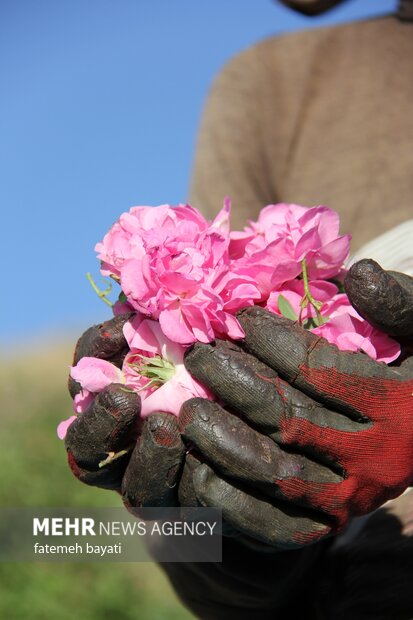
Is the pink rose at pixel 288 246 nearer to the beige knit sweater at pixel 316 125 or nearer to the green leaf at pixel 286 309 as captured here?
the green leaf at pixel 286 309

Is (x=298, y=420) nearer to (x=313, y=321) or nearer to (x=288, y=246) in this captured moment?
(x=313, y=321)

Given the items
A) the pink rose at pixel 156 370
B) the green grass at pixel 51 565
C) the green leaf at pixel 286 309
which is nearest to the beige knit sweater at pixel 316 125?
the green leaf at pixel 286 309

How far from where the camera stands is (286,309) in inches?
57.7

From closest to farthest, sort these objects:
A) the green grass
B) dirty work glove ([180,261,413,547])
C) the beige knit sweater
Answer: dirty work glove ([180,261,413,547]) → the beige knit sweater → the green grass

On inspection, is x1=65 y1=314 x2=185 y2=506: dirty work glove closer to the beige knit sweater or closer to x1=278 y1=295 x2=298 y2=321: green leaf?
x1=278 y1=295 x2=298 y2=321: green leaf

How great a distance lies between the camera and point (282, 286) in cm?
153

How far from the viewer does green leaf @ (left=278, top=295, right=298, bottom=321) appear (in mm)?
1463

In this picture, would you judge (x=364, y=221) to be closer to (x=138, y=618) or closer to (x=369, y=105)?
(x=369, y=105)

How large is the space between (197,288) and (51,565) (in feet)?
15.1

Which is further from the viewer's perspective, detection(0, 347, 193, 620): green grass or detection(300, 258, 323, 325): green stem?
detection(0, 347, 193, 620): green grass

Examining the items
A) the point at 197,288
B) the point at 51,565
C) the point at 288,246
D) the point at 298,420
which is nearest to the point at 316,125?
the point at 288,246

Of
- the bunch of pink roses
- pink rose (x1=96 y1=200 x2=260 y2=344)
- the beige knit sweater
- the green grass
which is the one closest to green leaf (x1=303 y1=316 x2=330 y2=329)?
the bunch of pink roses

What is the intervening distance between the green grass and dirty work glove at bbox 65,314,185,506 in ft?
8.83

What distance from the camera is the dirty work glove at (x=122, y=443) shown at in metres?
1.40
